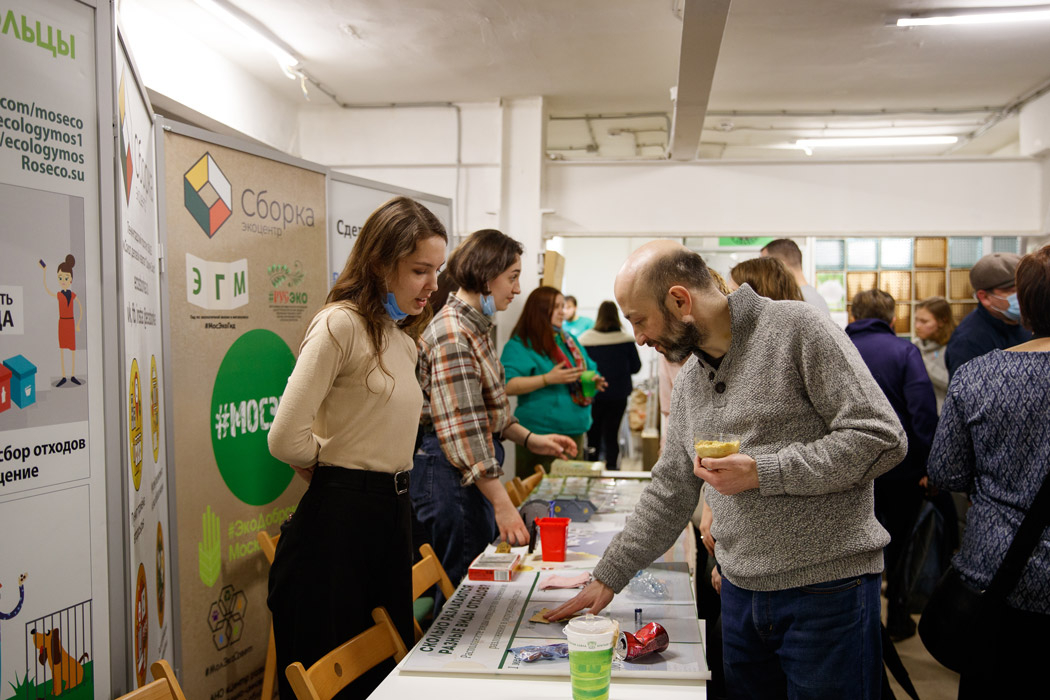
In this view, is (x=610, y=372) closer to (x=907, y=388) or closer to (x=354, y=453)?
(x=907, y=388)

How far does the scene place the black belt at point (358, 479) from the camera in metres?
2.02

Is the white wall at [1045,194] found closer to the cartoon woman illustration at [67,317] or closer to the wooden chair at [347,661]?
the wooden chair at [347,661]

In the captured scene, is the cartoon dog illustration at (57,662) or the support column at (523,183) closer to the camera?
the cartoon dog illustration at (57,662)

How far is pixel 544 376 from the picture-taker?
14.2ft

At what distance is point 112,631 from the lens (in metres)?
1.62

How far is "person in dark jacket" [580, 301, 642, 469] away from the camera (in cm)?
686

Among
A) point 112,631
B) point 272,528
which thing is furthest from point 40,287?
point 272,528

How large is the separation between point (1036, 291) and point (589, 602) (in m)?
1.42

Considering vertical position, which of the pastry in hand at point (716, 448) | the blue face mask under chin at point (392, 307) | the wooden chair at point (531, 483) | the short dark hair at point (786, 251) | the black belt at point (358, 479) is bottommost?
the wooden chair at point (531, 483)

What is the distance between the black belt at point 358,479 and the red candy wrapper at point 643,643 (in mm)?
733

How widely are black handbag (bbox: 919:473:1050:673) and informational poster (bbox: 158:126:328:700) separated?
2.32 metres

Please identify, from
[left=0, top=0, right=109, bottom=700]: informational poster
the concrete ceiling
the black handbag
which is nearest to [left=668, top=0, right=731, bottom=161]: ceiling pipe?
the concrete ceiling

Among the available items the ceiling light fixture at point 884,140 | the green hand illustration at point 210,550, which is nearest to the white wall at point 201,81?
the green hand illustration at point 210,550

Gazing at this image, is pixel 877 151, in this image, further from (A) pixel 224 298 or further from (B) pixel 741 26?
(A) pixel 224 298
